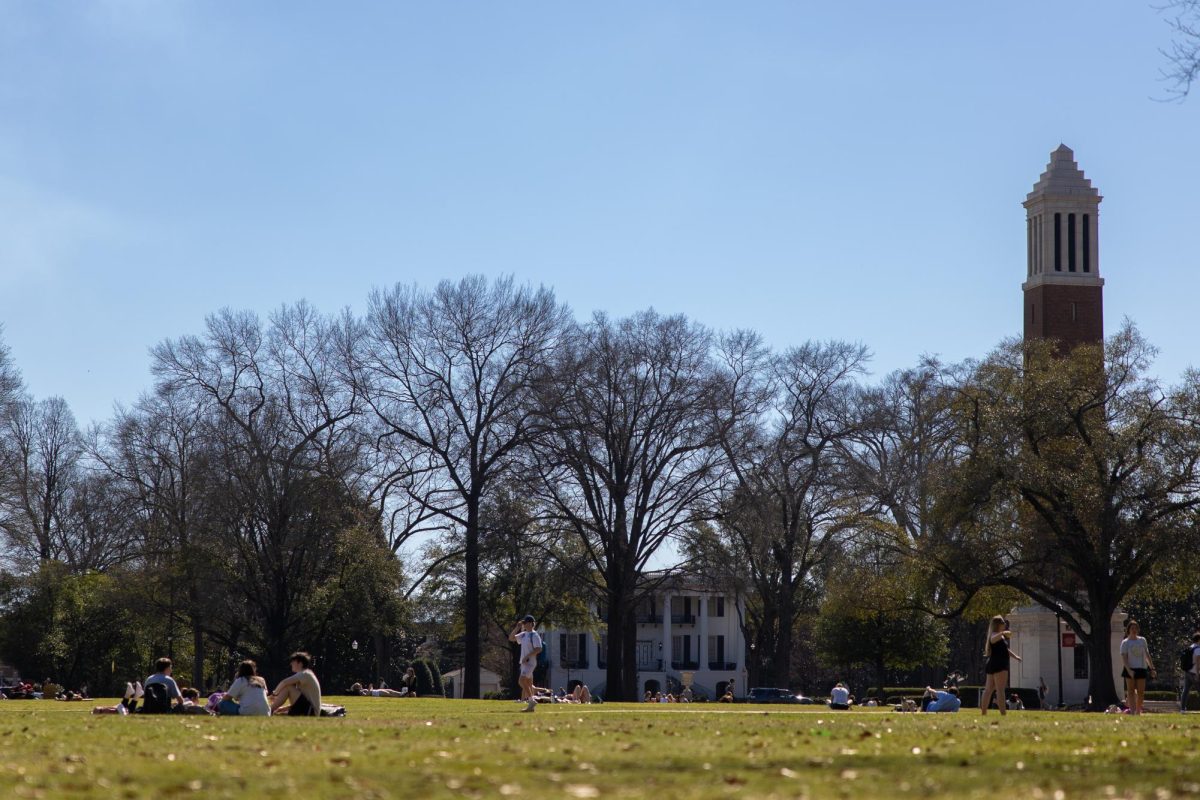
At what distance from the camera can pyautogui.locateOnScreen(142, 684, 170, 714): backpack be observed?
73.6ft

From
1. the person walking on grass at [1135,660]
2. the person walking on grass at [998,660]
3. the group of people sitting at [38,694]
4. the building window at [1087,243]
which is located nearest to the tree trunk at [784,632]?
the building window at [1087,243]

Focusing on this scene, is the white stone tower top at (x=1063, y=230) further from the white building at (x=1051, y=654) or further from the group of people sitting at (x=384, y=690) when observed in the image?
the group of people sitting at (x=384, y=690)

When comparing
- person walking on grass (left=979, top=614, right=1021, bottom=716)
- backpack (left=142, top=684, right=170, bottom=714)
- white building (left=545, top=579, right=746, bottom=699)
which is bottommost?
white building (left=545, top=579, right=746, bottom=699)

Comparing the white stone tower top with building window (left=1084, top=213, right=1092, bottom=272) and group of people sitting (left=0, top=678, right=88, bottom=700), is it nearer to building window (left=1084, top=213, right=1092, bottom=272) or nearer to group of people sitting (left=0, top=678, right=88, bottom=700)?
building window (left=1084, top=213, right=1092, bottom=272)

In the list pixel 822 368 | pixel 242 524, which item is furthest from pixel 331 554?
pixel 822 368

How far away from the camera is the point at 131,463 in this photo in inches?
2365

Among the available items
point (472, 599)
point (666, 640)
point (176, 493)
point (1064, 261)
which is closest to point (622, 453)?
point (472, 599)

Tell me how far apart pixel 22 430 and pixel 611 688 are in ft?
114

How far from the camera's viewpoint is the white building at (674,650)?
98.1 m

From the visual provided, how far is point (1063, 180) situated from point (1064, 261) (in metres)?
4.70

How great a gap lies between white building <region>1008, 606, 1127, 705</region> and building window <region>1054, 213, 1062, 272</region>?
25766 millimetres

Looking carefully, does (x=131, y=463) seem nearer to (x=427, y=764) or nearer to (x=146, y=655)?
(x=146, y=655)

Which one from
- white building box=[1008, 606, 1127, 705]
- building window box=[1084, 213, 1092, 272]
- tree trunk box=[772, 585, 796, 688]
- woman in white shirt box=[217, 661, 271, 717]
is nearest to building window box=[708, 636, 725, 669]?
building window box=[1084, 213, 1092, 272]

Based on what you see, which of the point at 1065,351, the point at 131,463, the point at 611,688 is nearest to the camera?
the point at 611,688
